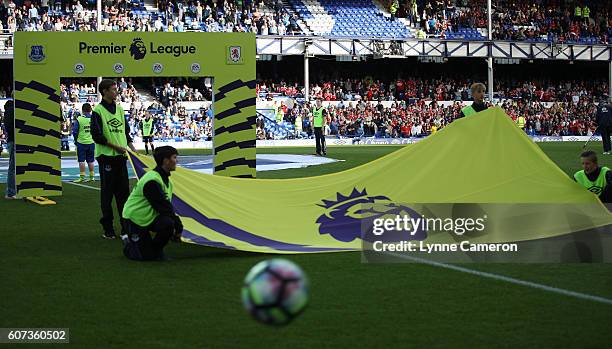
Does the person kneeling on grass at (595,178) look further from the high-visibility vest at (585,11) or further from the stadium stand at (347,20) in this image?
the high-visibility vest at (585,11)

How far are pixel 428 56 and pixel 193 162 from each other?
2751cm

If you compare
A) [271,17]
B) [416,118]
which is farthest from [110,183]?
[416,118]

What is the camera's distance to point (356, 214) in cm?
1045

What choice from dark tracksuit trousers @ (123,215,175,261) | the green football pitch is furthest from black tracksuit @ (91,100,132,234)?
dark tracksuit trousers @ (123,215,175,261)

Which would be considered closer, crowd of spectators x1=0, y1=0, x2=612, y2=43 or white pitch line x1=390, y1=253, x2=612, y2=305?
white pitch line x1=390, y1=253, x2=612, y2=305

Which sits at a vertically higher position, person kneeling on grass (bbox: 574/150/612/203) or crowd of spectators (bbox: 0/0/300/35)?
crowd of spectators (bbox: 0/0/300/35)

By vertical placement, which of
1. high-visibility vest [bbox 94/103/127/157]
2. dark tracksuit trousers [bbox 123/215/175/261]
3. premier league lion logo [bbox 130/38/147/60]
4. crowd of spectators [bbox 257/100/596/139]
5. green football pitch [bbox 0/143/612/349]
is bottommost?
green football pitch [bbox 0/143/612/349]

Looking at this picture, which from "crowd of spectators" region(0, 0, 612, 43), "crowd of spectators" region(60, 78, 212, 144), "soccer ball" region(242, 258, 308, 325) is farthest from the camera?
"crowd of spectators" region(0, 0, 612, 43)

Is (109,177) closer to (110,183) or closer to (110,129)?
(110,183)

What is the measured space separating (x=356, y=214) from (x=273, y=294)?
644cm

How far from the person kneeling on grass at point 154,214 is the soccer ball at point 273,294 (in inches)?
207

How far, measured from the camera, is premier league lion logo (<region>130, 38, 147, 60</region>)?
16.1m

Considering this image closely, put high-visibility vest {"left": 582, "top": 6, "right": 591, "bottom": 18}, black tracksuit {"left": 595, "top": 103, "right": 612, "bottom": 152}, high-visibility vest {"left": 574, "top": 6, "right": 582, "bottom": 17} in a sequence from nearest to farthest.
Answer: black tracksuit {"left": 595, "top": 103, "right": 612, "bottom": 152} < high-visibility vest {"left": 574, "top": 6, "right": 582, "bottom": 17} < high-visibility vest {"left": 582, "top": 6, "right": 591, "bottom": 18}

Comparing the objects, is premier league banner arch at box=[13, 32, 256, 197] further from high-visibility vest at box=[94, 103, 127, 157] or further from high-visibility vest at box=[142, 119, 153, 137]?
high-visibility vest at box=[142, 119, 153, 137]
